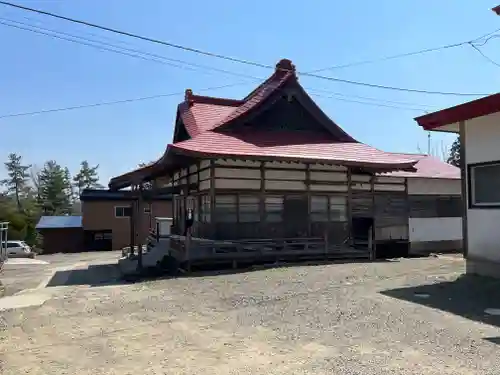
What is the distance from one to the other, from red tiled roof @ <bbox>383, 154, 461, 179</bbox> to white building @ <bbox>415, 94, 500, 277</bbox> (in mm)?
8837

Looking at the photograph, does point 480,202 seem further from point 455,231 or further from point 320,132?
point 455,231

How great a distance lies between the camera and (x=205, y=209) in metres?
15.2

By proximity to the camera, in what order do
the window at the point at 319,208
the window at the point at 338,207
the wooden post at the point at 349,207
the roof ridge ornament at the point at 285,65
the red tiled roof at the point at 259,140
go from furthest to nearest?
the roof ridge ornament at the point at 285,65
the wooden post at the point at 349,207
the window at the point at 338,207
the window at the point at 319,208
the red tiled roof at the point at 259,140

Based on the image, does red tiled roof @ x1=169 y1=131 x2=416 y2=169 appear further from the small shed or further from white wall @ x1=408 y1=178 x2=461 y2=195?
the small shed

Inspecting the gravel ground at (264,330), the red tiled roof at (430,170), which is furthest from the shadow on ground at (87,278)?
the red tiled roof at (430,170)

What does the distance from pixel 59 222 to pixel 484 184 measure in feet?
121

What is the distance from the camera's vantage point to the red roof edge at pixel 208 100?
18.0m

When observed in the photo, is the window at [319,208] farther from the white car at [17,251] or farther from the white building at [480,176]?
the white car at [17,251]

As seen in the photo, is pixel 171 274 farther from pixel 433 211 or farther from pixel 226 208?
pixel 433 211

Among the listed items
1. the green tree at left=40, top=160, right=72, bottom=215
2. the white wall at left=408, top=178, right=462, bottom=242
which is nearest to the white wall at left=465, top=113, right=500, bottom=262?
the white wall at left=408, top=178, right=462, bottom=242

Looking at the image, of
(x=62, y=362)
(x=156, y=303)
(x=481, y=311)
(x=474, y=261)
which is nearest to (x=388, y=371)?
(x=481, y=311)

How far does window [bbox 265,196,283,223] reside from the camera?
15094mm

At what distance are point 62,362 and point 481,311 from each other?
5658 millimetres

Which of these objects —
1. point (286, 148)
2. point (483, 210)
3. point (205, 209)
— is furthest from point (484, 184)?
point (205, 209)
